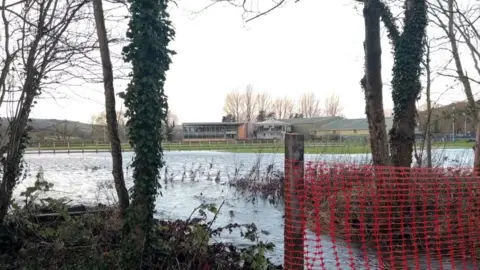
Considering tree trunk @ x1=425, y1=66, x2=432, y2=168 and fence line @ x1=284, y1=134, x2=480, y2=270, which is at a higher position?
tree trunk @ x1=425, y1=66, x2=432, y2=168

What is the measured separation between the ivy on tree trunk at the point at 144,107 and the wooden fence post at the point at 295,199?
4.54ft

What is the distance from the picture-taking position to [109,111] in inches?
246

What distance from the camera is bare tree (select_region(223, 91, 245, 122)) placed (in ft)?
330

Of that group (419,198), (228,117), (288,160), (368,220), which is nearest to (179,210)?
(368,220)

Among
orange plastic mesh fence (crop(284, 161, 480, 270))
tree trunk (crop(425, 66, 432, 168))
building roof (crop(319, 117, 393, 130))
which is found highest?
building roof (crop(319, 117, 393, 130))

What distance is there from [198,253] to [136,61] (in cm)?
224

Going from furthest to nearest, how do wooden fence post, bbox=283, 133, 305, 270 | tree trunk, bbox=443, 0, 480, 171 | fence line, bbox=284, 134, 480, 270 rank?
tree trunk, bbox=443, 0, 480, 171, fence line, bbox=284, 134, 480, 270, wooden fence post, bbox=283, 133, 305, 270

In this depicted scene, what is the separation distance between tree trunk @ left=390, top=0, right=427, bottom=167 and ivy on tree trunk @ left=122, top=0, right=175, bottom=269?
20.3ft

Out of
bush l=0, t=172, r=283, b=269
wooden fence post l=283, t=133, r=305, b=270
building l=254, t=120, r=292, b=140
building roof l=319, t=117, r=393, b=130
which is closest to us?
wooden fence post l=283, t=133, r=305, b=270

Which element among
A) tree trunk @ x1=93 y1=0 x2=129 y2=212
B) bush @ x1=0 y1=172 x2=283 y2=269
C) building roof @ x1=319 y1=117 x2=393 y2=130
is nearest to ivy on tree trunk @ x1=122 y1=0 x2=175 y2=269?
bush @ x1=0 y1=172 x2=283 y2=269

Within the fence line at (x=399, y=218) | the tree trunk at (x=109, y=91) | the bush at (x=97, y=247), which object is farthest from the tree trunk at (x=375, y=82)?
the tree trunk at (x=109, y=91)

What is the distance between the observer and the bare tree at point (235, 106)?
10044 centimetres

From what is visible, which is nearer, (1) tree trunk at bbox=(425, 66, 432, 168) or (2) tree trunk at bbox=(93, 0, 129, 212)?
(2) tree trunk at bbox=(93, 0, 129, 212)

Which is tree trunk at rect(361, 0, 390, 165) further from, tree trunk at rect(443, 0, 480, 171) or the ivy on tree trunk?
the ivy on tree trunk
